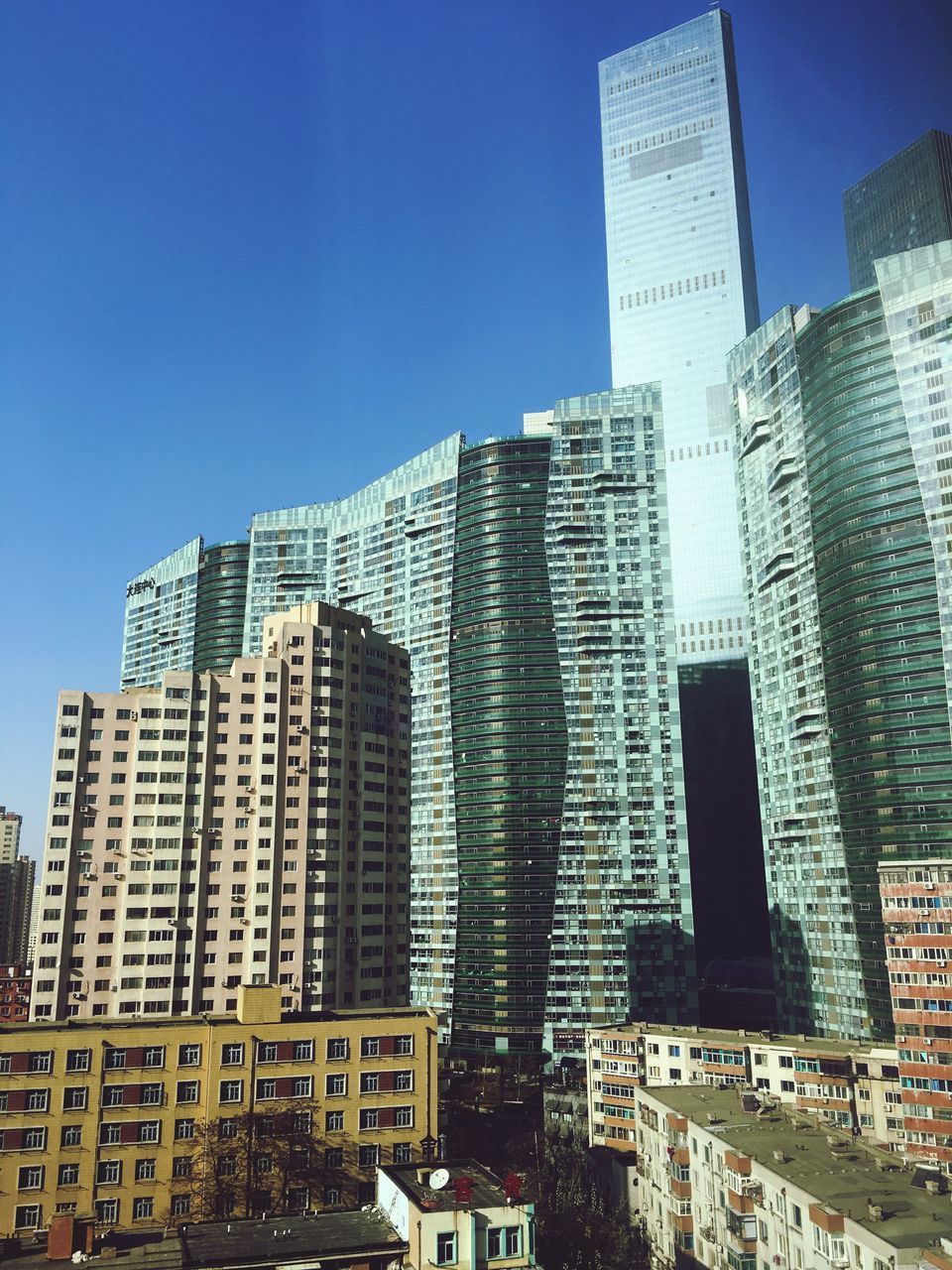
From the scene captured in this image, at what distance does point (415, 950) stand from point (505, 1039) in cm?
1362

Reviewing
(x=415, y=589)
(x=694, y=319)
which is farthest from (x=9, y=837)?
(x=694, y=319)

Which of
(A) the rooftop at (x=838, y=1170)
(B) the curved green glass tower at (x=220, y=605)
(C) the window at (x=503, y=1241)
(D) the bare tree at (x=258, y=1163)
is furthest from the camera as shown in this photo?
(B) the curved green glass tower at (x=220, y=605)

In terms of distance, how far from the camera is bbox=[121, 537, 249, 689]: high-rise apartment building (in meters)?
133

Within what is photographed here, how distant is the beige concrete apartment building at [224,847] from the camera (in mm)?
65875

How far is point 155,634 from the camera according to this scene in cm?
14262

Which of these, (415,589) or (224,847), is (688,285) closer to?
(415,589)

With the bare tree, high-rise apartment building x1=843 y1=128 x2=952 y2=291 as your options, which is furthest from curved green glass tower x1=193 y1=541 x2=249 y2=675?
the bare tree

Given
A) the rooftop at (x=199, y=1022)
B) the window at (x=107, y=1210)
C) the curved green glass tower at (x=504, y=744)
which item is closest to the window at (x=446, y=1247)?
the rooftop at (x=199, y=1022)

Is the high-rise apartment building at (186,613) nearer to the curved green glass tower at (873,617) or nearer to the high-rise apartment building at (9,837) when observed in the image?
the high-rise apartment building at (9,837)

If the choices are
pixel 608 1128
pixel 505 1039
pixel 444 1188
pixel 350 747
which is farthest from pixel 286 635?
pixel 444 1188

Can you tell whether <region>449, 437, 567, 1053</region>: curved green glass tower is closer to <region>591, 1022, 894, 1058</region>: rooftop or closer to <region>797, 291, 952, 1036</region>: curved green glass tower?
<region>797, 291, 952, 1036</region>: curved green glass tower

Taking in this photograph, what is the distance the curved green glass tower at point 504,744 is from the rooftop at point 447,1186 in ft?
211

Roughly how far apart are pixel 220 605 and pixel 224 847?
2715 inches

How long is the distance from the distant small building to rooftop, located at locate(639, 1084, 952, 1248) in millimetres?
9020
